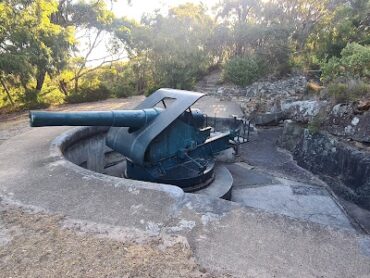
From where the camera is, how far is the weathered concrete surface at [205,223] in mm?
2350

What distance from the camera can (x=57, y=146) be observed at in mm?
5090

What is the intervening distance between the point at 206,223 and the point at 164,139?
225 centimetres

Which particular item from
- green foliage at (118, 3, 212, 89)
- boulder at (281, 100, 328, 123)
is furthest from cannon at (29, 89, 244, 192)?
green foliage at (118, 3, 212, 89)

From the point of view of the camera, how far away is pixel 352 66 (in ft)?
25.4

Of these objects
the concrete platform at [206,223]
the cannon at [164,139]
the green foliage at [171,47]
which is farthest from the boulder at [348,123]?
the green foliage at [171,47]

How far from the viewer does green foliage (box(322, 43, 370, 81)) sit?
7.44 m

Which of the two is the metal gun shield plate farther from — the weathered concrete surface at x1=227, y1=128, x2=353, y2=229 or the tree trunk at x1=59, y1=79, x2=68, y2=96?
the tree trunk at x1=59, y1=79, x2=68, y2=96

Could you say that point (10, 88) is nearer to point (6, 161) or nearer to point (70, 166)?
point (6, 161)

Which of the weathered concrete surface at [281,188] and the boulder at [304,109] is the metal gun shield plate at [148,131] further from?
the boulder at [304,109]

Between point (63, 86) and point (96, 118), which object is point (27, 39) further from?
point (63, 86)

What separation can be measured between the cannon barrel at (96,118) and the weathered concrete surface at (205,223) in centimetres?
63

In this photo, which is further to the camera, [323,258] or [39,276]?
[323,258]

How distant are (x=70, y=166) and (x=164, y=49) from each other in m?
9.77

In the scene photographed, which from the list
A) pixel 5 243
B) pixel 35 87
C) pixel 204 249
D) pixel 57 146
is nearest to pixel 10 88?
pixel 35 87
